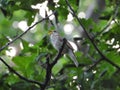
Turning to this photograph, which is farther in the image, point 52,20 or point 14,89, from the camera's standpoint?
point 52,20

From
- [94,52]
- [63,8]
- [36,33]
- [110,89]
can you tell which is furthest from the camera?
[36,33]

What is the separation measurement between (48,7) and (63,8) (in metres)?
0.08

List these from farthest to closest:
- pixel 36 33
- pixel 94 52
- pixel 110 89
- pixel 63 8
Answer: pixel 36 33, pixel 94 52, pixel 110 89, pixel 63 8

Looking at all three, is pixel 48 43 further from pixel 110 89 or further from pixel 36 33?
pixel 36 33

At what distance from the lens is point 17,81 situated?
6.44 ft

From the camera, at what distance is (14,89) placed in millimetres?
1973

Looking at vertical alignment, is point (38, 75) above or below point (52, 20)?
below

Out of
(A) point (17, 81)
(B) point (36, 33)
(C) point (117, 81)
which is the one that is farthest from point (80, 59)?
(B) point (36, 33)

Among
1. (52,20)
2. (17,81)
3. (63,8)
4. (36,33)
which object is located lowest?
(17,81)

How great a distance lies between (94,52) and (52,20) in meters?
→ 0.28

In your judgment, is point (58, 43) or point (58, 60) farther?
point (58, 60)

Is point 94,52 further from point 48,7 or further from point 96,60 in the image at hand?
point 48,7

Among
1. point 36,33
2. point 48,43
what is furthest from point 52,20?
point 36,33

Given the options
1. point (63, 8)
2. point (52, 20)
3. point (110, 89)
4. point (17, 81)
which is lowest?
point (110, 89)
